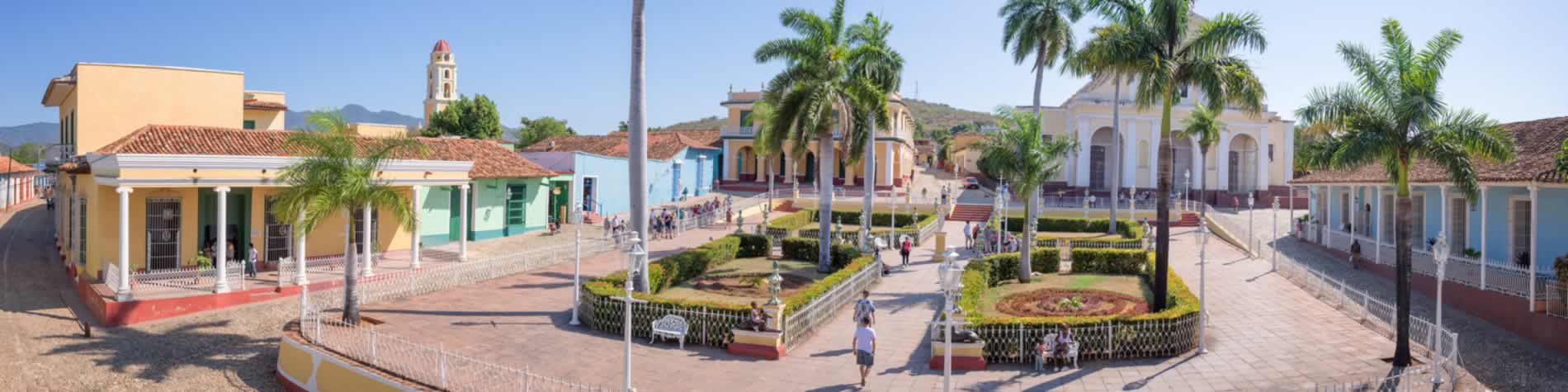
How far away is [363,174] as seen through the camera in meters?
14.9

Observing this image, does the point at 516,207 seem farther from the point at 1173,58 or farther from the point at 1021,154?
the point at 1173,58

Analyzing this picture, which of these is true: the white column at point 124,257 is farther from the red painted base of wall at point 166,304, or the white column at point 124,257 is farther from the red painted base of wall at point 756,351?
the red painted base of wall at point 756,351

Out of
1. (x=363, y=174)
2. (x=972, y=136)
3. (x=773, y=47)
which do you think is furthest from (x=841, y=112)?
(x=972, y=136)

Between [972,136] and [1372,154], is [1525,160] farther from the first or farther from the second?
[972,136]

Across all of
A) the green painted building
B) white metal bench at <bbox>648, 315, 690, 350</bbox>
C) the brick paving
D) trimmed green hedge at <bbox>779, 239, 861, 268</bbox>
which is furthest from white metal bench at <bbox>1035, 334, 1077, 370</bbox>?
the green painted building

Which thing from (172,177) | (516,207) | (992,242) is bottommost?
(992,242)

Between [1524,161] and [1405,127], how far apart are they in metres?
7.72

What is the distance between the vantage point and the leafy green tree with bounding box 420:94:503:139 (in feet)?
183

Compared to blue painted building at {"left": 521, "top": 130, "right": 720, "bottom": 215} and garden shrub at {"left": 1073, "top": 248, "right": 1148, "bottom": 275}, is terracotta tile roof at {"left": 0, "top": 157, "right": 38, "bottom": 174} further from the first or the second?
garden shrub at {"left": 1073, "top": 248, "right": 1148, "bottom": 275}

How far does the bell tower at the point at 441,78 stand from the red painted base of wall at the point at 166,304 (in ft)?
166

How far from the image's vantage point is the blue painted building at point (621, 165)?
35.7 meters

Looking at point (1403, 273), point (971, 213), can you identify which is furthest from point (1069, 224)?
point (1403, 273)

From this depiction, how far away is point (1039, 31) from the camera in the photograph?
3150cm

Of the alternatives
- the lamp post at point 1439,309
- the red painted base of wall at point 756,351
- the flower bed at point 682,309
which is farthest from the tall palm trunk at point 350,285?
the lamp post at point 1439,309
